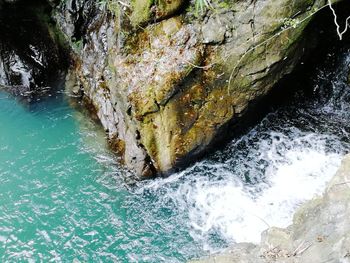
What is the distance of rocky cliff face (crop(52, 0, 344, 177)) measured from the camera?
6.04 meters

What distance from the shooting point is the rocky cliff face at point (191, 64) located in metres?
6.04

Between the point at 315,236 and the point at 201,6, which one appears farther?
the point at 201,6

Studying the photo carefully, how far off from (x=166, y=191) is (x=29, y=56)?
5833mm

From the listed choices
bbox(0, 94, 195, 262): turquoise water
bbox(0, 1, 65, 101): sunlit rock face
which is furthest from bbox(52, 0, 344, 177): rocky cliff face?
bbox(0, 1, 65, 101): sunlit rock face

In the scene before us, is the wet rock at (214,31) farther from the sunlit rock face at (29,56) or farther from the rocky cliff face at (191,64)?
the sunlit rock face at (29,56)

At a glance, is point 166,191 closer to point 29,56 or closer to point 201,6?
point 201,6

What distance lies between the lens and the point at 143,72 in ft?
21.1

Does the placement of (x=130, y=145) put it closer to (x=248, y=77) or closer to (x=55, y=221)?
(x=55, y=221)

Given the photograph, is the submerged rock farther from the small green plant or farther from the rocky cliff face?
the small green plant

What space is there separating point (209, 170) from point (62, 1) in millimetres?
5415

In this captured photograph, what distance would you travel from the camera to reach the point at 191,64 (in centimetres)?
615

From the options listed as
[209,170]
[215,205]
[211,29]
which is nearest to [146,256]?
[215,205]

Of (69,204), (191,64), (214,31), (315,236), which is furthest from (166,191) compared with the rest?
(315,236)

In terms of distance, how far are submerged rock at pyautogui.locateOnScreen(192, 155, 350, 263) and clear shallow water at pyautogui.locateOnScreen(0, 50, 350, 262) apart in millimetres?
1671
